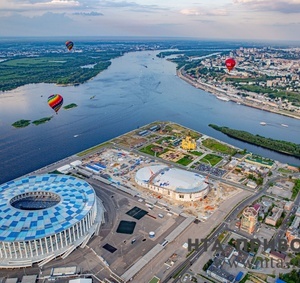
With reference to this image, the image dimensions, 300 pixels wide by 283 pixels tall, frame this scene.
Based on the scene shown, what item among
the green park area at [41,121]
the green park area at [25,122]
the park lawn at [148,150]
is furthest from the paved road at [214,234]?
the green park area at [25,122]

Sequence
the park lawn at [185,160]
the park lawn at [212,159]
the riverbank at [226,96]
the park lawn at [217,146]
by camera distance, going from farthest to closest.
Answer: the riverbank at [226,96]
the park lawn at [217,146]
the park lawn at [212,159]
the park lawn at [185,160]

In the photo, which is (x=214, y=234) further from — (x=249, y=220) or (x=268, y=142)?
(x=268, y=142)

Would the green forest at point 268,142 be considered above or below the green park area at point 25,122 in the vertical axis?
below

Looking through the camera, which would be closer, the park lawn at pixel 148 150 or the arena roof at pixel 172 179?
the arena roof at pixel 172 179

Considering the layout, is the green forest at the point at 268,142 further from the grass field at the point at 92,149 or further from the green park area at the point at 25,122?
the green park area at the point at 25,122

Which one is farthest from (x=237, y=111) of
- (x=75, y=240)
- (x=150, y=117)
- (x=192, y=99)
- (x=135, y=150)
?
(x=75, y=240)

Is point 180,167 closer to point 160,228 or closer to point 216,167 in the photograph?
point 216,167

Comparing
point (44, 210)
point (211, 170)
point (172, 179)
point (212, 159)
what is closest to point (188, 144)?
point (212, 159)
